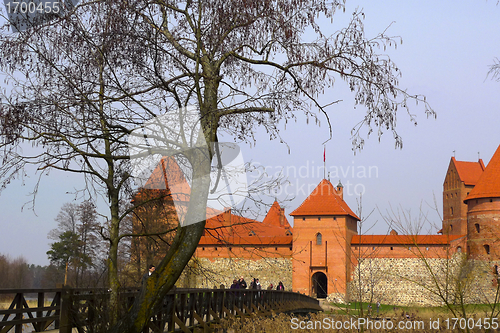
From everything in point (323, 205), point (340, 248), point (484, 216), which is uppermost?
point (323, 205)

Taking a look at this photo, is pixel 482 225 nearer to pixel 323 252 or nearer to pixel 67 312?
pixel 323 252

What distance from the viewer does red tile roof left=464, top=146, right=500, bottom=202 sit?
38594 millimetres

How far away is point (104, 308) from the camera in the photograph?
6.22 meters

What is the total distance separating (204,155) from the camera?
651 centimetres

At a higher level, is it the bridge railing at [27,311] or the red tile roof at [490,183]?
the red tile roof at [490,183]

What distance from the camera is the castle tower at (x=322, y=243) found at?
38.3m

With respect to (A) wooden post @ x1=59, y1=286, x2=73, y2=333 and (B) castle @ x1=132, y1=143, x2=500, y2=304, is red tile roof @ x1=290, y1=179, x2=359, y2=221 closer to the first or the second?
(B) castle @ x1=132, y1=143, x2=500, y2=304

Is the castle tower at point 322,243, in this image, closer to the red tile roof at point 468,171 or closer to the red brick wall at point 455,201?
the red brick wall at point 455,201

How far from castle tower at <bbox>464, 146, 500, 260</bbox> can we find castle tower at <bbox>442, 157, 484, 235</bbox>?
17.8 meters

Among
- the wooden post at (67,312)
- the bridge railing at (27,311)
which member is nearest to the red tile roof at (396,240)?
the bridge railing at (27,311)

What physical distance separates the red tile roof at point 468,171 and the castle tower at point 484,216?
20163mm

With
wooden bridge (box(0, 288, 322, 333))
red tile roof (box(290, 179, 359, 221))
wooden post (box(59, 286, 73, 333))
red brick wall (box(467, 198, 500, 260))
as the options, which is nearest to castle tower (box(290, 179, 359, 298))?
red tile roof (box(290, 179, 359, 221))

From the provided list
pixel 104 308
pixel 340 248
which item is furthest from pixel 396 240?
pixel 104 308

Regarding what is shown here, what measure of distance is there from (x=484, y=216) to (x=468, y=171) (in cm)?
2504
